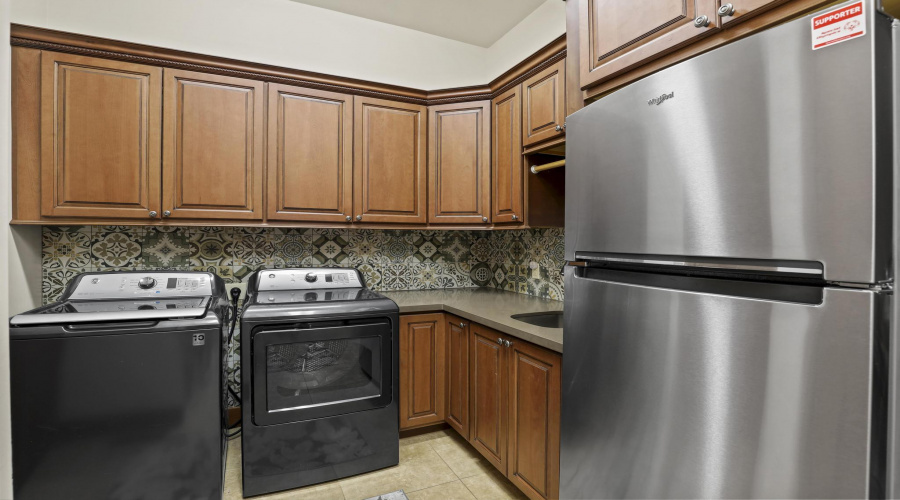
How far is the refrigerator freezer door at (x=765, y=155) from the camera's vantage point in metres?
0.67

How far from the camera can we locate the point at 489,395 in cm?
210

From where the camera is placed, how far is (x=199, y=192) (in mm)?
2250

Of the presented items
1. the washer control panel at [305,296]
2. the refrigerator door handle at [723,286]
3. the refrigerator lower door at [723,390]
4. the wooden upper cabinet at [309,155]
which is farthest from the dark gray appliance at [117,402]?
the refrigerator door handle at [723,286]

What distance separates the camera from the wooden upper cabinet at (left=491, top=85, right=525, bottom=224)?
7.78ft

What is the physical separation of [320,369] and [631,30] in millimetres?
1903

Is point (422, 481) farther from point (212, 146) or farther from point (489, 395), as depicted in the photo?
point (212, 146)

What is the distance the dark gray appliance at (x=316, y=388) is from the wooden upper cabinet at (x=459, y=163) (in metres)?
0.80

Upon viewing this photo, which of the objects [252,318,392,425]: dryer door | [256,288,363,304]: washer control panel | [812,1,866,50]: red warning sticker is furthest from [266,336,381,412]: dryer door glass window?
[812,1,866,50]: red warning sticker

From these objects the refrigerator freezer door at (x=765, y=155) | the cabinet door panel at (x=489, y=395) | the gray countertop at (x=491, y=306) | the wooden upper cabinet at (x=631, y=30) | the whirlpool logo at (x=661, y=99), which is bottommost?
the cabinet door panel at (x=489, y=395)

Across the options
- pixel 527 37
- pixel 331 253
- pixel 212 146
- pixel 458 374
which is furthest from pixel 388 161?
pixel 458 374

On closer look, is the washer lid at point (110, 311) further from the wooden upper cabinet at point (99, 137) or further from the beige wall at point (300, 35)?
the beige wall at point (300, 35)

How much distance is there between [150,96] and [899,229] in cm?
277

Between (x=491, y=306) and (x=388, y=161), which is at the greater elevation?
(x=388, y=161)

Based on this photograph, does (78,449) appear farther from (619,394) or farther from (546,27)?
(546,27)
